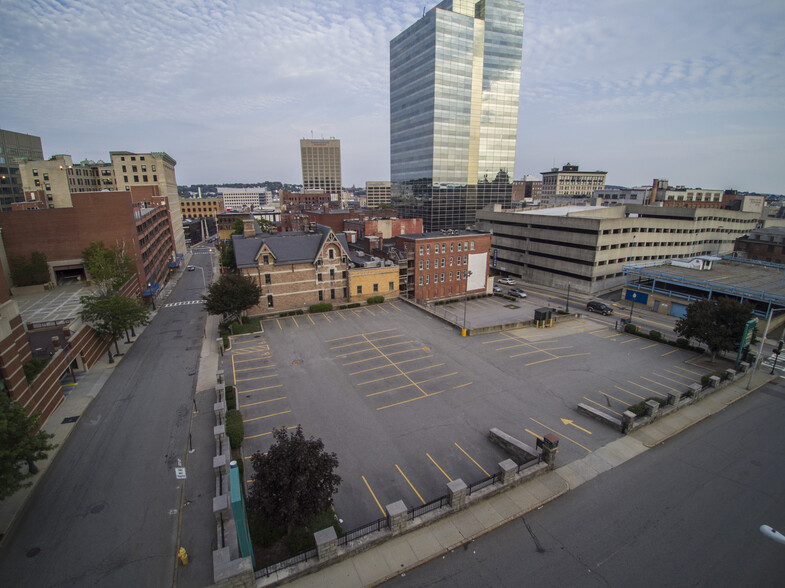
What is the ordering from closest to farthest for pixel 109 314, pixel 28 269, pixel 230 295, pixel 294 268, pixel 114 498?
pixel 114 498 < pixel 109 314 < pixel 230 295 < pixel 28 269 < pixel 294 268

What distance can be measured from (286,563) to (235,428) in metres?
10.8

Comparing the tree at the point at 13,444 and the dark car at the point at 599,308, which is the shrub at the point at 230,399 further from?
the dark car at the point at 599,308

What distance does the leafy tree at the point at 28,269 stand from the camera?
45.5 meters

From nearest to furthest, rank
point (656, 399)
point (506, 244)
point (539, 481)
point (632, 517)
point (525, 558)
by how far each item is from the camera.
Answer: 1. point (525, 558)
2. point (632, 517)
3. point (539, 481)
4. point (656, 399)
5. point (506, 244)

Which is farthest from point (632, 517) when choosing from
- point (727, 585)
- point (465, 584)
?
point (465, 584)

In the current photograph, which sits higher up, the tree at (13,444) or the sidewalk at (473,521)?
the tree at (13,444)

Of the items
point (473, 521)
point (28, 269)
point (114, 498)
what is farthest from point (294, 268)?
point (473, 521)

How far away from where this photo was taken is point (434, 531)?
16094 mm

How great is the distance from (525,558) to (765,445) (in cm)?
1980

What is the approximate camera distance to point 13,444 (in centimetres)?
1694

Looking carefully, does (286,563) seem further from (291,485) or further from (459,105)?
(459,105)

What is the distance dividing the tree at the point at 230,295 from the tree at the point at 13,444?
2307 centimetres

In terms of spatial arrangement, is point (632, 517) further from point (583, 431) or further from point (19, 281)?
point (19, 281)

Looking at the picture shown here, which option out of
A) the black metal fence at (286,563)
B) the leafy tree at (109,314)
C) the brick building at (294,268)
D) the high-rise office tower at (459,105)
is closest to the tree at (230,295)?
the brick building at (294,268)
